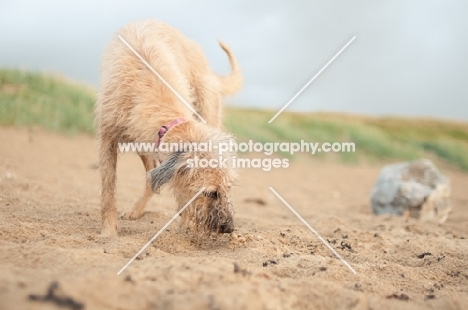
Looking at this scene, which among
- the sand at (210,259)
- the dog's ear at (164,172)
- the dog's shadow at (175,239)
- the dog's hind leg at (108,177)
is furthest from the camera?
the dog's hind leg at (108,177)

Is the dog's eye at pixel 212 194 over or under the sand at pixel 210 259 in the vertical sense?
over

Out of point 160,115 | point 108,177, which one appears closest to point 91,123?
point 108,177

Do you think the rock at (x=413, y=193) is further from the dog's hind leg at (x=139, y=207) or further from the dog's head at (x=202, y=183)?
the dog's head at (x=202, y=183)

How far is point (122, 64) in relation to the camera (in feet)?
16.1

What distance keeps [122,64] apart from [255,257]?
2.40 meters

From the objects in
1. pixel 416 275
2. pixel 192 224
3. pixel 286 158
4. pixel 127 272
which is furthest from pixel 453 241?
pixel 286 158

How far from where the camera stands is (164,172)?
396cm

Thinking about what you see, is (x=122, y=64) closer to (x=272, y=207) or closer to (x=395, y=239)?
(x=395, y=239)

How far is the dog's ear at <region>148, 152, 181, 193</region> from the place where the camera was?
12.9 ft

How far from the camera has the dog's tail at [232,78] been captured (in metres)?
6.92

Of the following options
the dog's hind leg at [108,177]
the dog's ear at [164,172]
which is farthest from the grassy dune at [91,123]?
the dog's ear at [164,172]

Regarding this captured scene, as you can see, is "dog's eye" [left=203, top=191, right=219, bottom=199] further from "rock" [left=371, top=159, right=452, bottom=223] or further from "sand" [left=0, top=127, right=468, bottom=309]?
"rock" [left=371, top=159, right=452, bottom=223]

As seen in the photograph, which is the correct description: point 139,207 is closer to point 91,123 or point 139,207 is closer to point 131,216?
point 131,216

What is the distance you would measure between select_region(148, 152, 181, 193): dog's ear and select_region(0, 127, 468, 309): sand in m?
0.52
